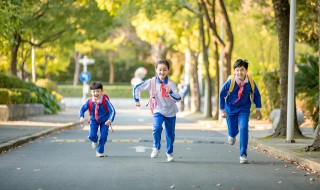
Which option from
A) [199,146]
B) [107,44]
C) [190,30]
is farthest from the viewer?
[107,44]

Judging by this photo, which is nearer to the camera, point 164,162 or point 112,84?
point 164,162

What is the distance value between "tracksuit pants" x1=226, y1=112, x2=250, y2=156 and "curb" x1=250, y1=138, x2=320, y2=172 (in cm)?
101

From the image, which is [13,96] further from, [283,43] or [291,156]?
[291,156]

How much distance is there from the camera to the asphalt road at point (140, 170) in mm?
10438

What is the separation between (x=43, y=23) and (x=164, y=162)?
2414cm

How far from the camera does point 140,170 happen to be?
12172 millimetres

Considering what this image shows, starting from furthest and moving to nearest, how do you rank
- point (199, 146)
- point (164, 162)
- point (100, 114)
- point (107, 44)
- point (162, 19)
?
point (107, 44)
point (162, 19)
point (199, 146)
point (100, 114)
point (164, 162)

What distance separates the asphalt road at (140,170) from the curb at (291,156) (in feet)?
0.87

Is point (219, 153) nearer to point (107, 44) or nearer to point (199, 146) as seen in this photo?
point (199, 146)

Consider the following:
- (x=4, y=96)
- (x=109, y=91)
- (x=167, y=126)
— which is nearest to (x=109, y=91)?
(x=109, y=91)

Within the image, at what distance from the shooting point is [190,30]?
45906mm

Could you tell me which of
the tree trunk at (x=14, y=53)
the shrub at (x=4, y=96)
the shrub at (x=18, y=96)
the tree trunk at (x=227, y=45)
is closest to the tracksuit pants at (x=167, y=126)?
the shrub at (x=4, y=96)

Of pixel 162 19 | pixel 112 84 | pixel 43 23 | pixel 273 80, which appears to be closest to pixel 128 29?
pixel 112 84

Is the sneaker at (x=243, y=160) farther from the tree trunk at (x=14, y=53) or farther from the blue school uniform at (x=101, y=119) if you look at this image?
the tree trunk at (x=14, y=53)
